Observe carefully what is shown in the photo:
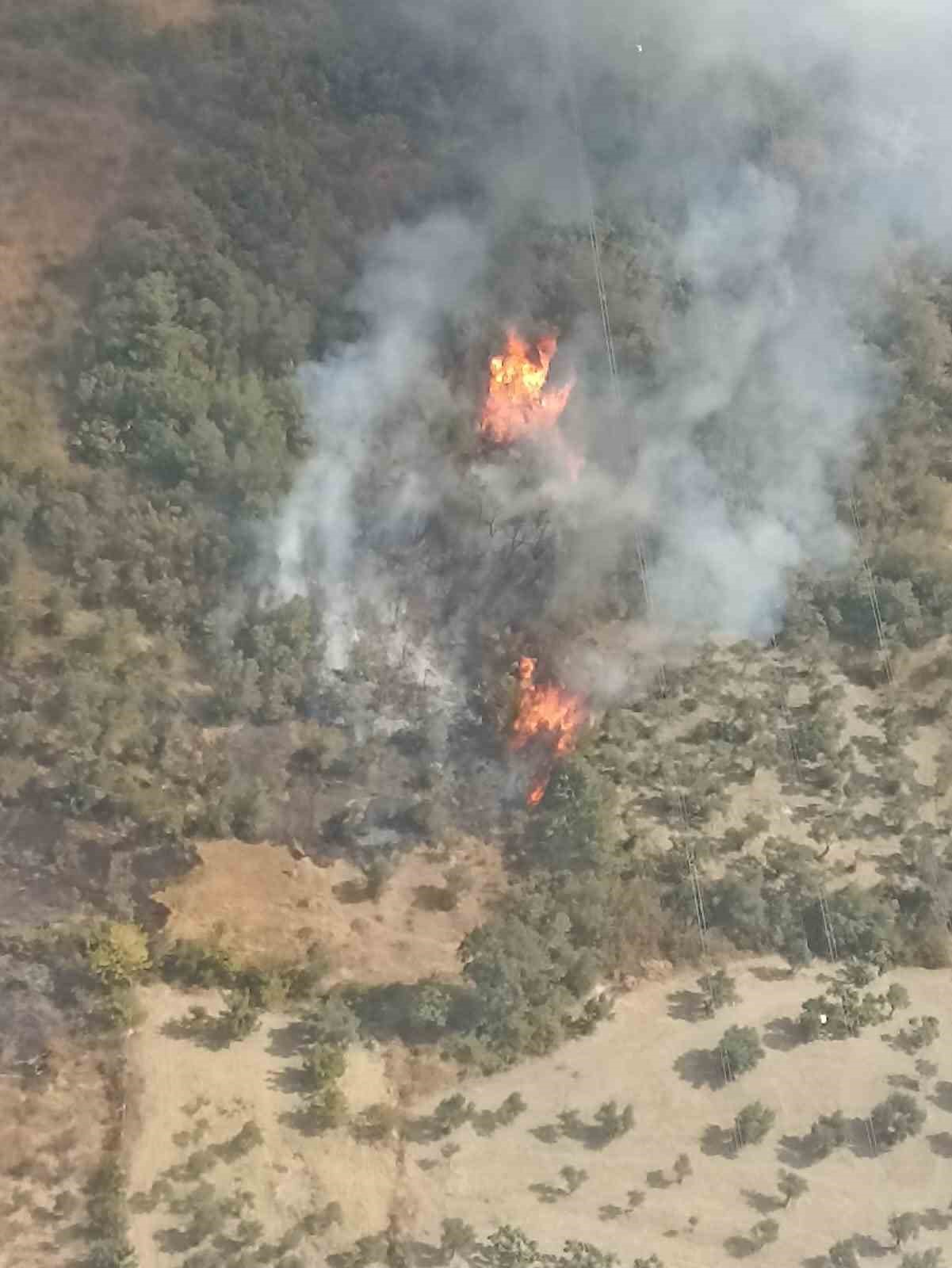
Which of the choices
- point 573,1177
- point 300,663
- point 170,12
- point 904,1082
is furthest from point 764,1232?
point 170,12

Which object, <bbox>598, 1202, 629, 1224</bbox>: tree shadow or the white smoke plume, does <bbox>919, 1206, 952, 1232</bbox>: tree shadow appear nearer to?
<bbox>598, 1202, 629, 1224</bbox>: tree shadow

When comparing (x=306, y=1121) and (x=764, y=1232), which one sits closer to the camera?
(x=764, y=1232)

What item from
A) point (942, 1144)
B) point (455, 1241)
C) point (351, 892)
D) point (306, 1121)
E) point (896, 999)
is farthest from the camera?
point (351, 892)

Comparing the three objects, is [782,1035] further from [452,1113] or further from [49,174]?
[49,174]

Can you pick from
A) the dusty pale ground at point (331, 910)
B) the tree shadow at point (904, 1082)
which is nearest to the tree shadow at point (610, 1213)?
the dusty pale ground at point (331, 910)

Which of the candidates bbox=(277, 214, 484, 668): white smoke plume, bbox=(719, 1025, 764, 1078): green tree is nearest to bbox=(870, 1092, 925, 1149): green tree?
bbox=(719, 1025, 764, 1078): green tree

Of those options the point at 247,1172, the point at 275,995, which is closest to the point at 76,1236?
the point at 247,1172
